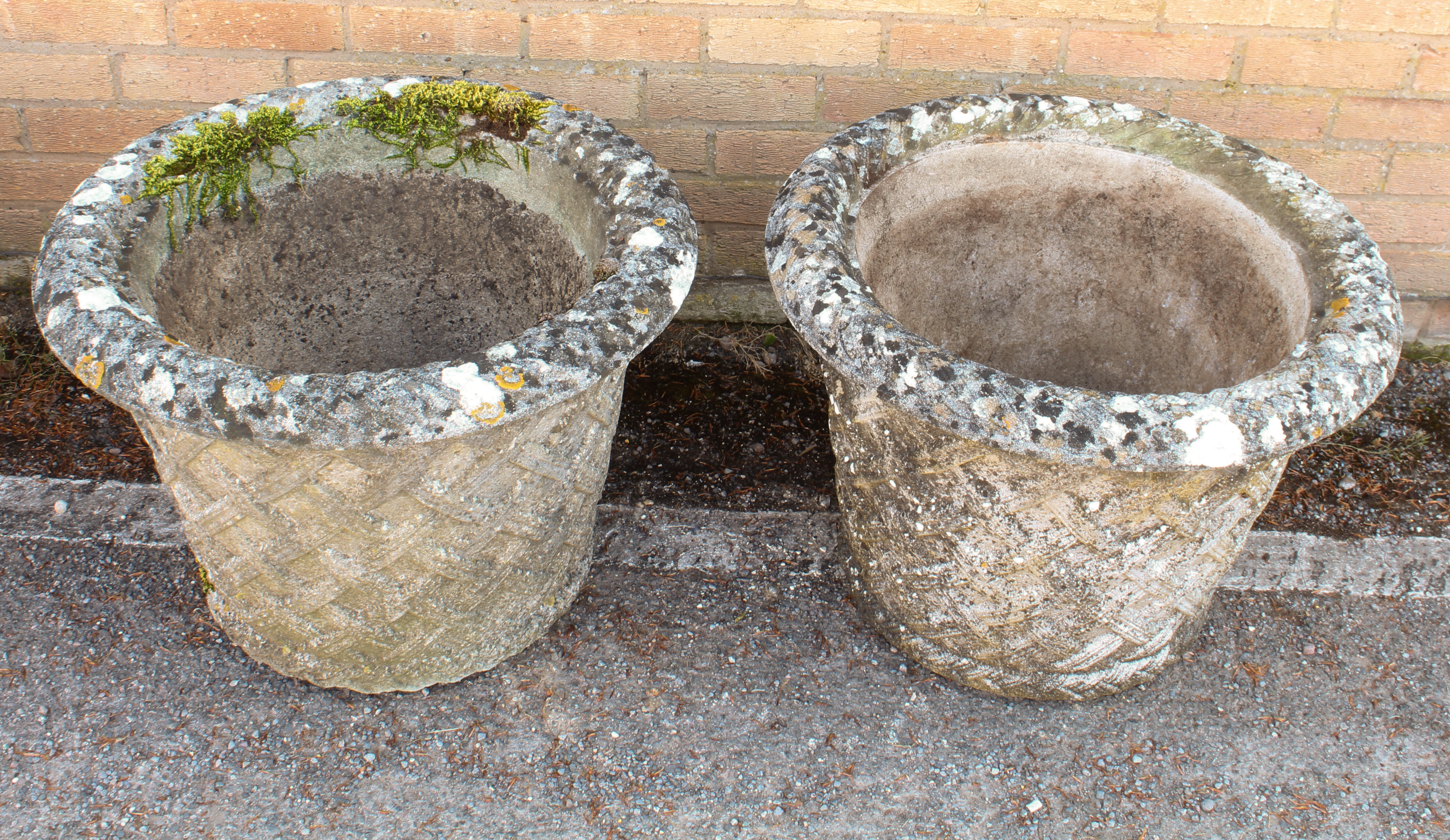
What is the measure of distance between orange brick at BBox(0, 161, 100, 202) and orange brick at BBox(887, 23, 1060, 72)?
2.15 m

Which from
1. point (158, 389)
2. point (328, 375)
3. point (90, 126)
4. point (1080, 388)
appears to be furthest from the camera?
point (90, 126)

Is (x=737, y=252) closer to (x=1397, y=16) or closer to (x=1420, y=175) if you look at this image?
(x=1397, y=16)

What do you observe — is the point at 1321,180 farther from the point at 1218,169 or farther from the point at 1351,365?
the point at 1351,365

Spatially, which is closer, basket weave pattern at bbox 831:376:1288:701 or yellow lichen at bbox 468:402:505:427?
yellow lichen at bbox 468:402:505:427

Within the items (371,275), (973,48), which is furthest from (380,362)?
(973,48)

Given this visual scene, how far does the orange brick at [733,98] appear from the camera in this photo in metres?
2.41

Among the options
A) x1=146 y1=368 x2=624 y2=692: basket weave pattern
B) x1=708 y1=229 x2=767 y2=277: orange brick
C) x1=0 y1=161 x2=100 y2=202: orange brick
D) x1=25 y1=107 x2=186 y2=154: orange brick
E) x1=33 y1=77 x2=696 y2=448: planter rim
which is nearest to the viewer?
x1=33 y1=77 x2=696 y2=448: planter rim

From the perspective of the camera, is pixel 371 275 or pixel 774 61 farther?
pixel 774 61

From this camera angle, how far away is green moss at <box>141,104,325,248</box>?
1.74 m

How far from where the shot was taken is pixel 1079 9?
2301 millimetres

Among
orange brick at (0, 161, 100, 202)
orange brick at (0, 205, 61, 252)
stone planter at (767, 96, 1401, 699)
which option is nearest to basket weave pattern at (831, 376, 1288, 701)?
stone planter at (767, 96, 1401, 699)

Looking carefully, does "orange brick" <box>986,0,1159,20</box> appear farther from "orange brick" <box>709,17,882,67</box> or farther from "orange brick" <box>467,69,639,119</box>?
"orange brick" <box>467,69,639,119</box>

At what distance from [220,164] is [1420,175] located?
9.53 ft

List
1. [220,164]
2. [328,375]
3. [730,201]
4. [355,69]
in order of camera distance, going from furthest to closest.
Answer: [730,201] < [355,69] < [220,164] < [328,375]
